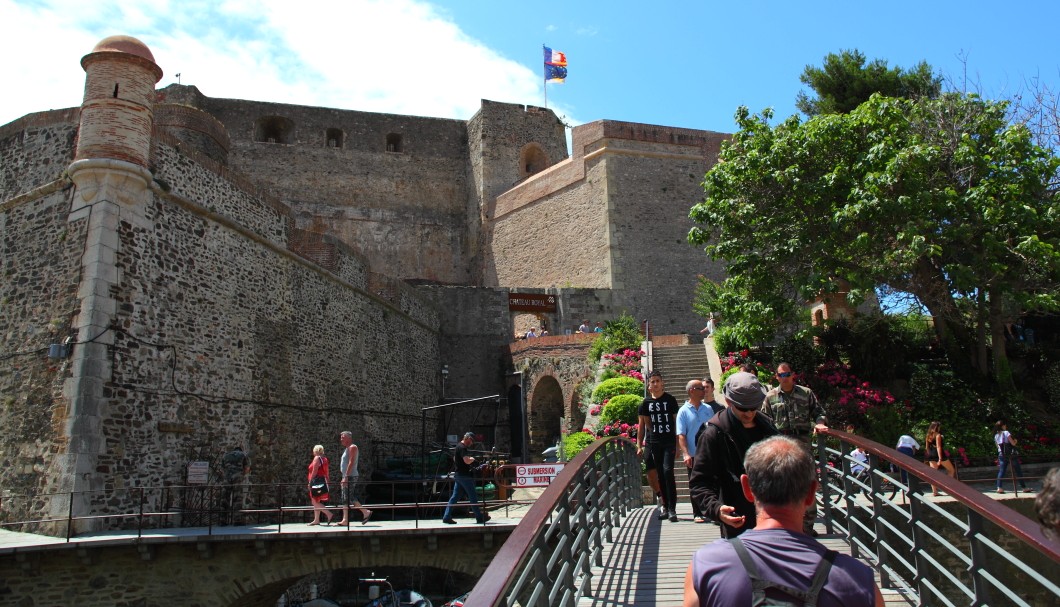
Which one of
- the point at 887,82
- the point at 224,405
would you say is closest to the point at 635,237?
the point at 887,82

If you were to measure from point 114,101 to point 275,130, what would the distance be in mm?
22621

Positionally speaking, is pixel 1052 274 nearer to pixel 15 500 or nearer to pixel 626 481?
pixel 626 481

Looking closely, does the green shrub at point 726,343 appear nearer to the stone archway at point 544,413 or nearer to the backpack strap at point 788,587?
the stone archway at point 544,413

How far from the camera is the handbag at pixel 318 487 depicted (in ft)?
42.2

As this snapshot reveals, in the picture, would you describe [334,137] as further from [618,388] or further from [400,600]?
[618,388]

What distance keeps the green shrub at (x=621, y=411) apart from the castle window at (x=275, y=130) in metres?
22.7

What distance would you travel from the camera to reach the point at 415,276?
3566 cm

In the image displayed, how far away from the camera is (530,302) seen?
2723 cm

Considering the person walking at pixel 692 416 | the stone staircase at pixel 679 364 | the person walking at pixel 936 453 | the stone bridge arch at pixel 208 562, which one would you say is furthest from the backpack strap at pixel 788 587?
the stone staircase at pixel 679 364

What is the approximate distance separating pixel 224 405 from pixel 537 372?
37.3 ft

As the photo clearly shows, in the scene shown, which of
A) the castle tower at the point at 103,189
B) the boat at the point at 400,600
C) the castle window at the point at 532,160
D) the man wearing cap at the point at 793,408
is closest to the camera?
the man wearing cap at the point at 793,408

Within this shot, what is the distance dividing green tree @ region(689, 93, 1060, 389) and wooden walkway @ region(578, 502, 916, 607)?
8.28 meters

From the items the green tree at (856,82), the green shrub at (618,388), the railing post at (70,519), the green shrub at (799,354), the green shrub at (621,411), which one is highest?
the green tree at (856,82)

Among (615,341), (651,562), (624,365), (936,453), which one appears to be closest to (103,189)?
(651,562)
